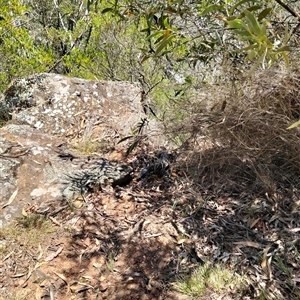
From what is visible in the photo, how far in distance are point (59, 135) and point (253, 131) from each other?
2030 mm

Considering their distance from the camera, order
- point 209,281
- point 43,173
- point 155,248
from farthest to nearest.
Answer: point 43,173 → point 155,248 → point 209,281

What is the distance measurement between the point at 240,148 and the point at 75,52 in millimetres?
3868

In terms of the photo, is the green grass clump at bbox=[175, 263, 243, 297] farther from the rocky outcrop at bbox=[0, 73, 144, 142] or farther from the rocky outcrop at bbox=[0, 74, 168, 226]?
the rocky outcrop at bbox=[0, 73, 144, 142]

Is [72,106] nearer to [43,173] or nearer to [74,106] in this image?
[74,106]

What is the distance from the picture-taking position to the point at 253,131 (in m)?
2.70

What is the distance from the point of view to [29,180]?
9.23ft

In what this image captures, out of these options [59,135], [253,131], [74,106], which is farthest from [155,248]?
[74,106]

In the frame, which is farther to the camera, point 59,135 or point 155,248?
point 59,135

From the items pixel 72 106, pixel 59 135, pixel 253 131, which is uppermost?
pixel 253 131

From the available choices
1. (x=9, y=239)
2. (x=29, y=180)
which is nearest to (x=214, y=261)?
(x=9, y=239)

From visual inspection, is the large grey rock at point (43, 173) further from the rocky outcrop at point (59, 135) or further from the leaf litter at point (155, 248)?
the leaf litter at point (155, 248)

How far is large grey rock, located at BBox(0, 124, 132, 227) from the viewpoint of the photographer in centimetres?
271

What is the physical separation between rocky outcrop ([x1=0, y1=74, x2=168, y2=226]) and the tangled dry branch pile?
2.56 feet

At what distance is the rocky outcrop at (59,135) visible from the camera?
2783 millimetres
